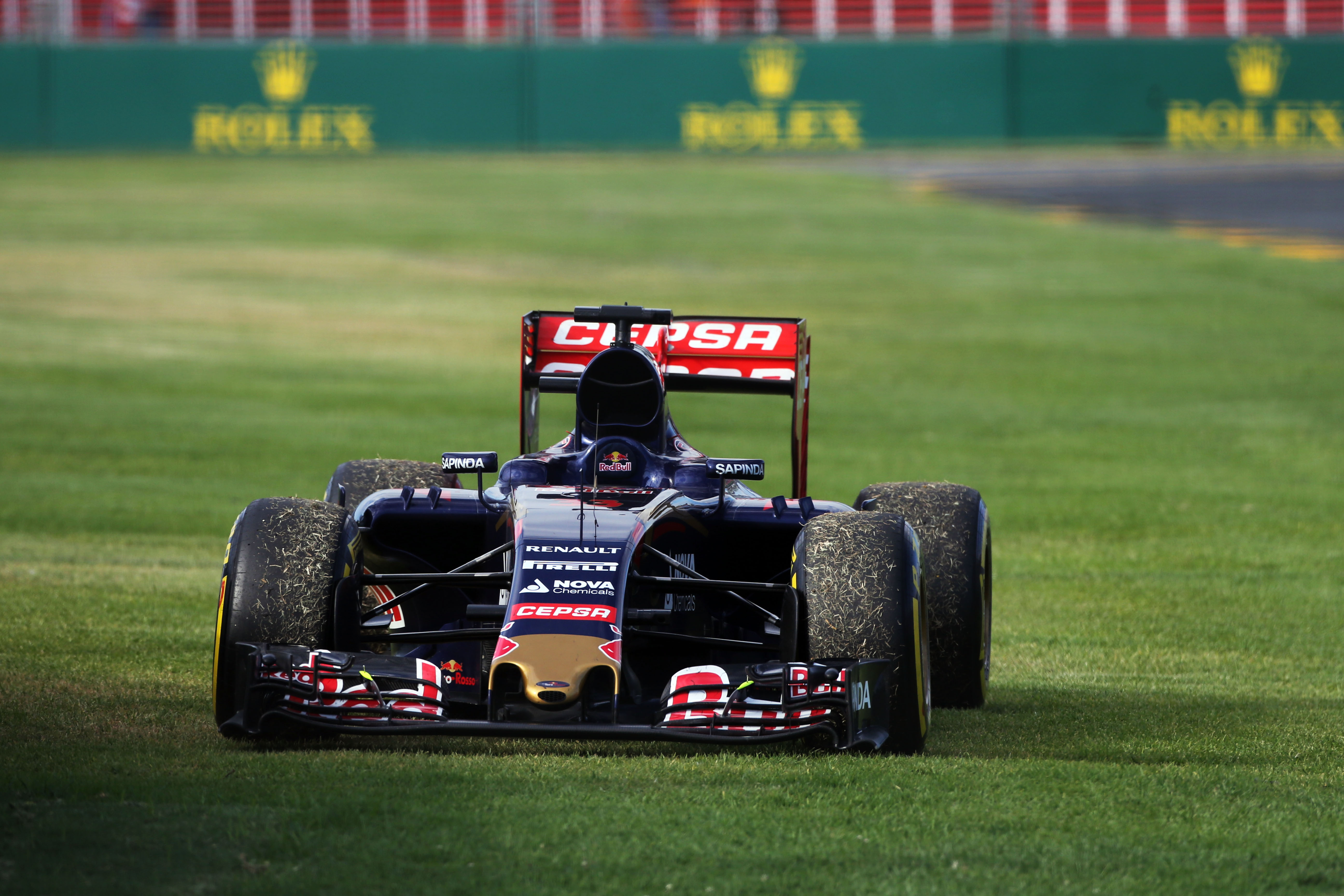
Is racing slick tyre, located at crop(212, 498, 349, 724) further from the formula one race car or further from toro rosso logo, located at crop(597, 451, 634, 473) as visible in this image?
toro rosso logo, located at crop(597, 451, 634, 473)

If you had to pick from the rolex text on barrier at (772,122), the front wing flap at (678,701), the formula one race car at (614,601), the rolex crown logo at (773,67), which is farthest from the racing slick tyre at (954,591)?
the rolex text on barrier at (772,122)

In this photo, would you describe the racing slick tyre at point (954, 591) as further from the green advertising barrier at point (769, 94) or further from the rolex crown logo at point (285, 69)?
the rolex crown logo at point (285, 69)

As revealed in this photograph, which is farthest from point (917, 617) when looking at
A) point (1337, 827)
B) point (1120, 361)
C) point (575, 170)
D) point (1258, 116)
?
point (1258, 116)

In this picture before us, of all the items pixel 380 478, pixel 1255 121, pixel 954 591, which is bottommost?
pixel 954 591

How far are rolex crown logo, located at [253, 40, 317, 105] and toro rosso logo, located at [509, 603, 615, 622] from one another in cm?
3696

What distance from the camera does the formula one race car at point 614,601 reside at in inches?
250

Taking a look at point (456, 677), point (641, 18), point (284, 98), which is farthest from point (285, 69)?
point (456, 677)

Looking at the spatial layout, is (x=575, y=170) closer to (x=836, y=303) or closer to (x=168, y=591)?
(x=836, y=303)

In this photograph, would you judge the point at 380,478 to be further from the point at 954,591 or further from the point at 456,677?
the point at 954,591

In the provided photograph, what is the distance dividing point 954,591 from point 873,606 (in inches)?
48.7

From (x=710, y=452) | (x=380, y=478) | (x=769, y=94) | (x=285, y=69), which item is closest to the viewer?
(x=380, y=478)

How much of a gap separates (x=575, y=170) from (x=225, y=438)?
23.3 metres

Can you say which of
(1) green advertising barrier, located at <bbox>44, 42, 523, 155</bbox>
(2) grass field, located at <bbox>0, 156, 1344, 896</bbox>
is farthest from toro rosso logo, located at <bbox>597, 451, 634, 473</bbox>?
(1) green advertising barrier, located at <bbox>44, 42, 523, 155</bbox>

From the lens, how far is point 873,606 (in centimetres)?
661
